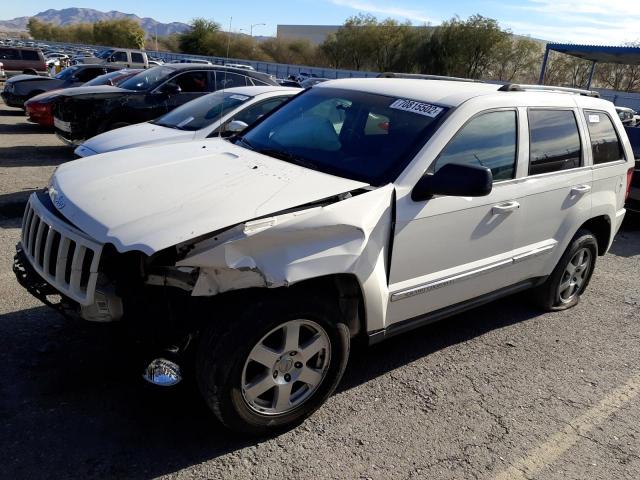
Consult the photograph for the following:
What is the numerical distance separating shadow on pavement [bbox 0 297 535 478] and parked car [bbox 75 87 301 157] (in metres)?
3.25

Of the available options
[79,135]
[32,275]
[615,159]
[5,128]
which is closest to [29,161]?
[79,135]

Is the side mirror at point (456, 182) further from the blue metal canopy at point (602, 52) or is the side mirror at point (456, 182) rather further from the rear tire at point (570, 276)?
the blue metal canopy at point (602, 52)

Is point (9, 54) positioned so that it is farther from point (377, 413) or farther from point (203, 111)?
point (377, 413)

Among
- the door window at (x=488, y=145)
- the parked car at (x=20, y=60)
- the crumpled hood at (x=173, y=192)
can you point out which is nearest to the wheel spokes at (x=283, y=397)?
the crumpled hood at (x=173, y=192)

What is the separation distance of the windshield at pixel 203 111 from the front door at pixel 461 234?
4411 mm

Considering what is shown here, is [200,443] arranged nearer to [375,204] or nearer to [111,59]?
[375,204]

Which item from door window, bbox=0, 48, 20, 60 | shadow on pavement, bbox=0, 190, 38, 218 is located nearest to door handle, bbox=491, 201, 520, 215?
shadow on pavement, bbox=0, 190, 38, 218

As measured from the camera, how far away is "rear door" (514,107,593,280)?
3.88 meters

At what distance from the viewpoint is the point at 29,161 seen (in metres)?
9.71

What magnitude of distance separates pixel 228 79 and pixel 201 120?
331cm

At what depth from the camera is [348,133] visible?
3682mm

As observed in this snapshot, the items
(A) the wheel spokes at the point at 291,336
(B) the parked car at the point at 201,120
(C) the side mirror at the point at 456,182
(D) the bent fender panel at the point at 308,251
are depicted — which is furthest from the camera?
(B) the parked car at the point at 201,120

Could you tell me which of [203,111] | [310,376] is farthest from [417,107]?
[203,111]

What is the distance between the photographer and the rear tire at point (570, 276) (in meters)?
4.60
